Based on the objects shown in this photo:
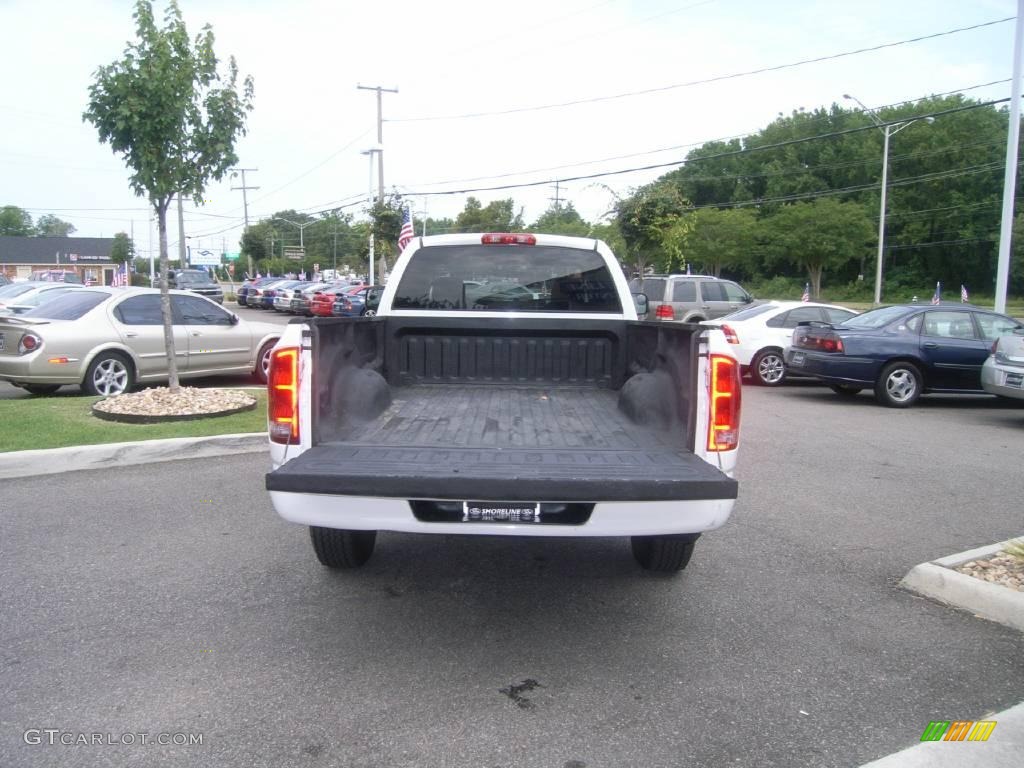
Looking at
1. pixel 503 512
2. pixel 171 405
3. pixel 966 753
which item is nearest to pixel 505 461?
pixel 503 512

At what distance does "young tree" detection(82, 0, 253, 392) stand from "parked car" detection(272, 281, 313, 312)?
1051 inches

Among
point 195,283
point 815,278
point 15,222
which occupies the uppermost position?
point 15,222

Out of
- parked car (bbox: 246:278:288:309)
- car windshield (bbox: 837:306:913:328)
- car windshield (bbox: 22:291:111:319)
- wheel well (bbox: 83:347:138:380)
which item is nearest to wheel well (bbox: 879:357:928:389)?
car windshield (bbox: 837:306:913:328)

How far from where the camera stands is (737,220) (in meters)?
58.4

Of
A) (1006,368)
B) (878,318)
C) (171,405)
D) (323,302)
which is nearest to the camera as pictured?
(171,405)

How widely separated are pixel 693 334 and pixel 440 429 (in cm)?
147

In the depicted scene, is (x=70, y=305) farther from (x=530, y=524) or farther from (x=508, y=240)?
(x=530, y=524)

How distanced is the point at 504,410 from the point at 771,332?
1007 centimetres

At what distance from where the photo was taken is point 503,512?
349cm

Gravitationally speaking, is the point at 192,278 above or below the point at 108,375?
above

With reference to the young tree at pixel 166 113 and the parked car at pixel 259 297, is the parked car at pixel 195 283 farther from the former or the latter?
the young tree at pixel 166 113

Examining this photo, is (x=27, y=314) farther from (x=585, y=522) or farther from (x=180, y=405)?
(x=585, y=522)

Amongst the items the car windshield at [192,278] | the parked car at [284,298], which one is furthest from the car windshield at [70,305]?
the parked car at [284,298]

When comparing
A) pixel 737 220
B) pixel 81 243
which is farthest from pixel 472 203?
pixel 81 243
